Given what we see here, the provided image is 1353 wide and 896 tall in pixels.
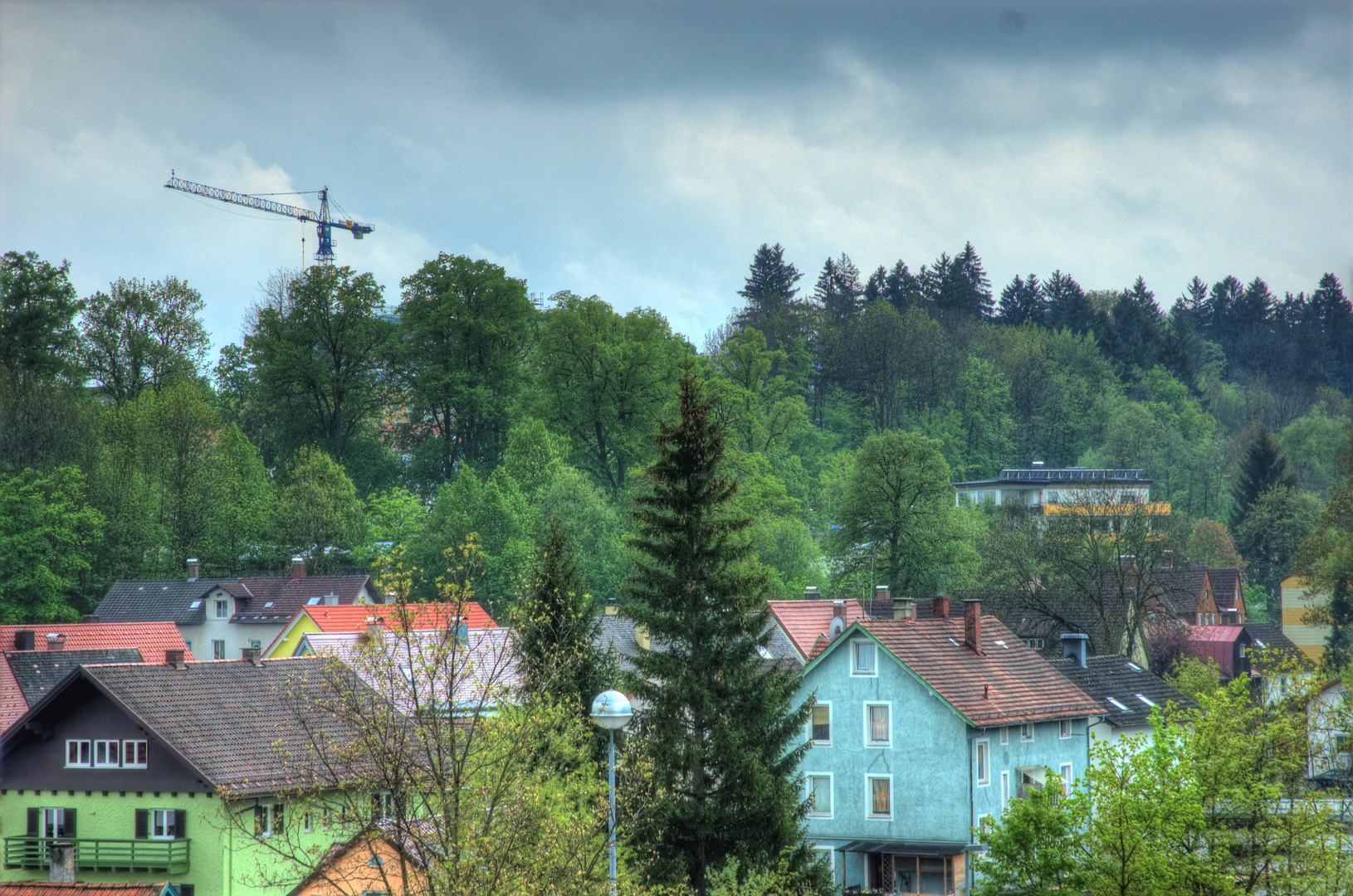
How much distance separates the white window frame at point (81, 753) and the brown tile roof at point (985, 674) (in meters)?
20.7

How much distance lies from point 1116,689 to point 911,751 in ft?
40.9

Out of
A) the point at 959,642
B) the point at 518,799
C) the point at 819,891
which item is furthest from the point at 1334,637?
the point at 518,799

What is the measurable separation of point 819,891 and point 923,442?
4487 cm

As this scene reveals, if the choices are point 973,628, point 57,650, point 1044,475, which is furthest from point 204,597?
point 1044,475

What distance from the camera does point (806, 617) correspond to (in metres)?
60.9

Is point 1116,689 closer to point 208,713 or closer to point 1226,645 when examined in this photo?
point 208,713

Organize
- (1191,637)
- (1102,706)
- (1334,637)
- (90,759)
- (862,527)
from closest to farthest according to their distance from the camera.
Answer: (90,759), (1102,706), (1334,637), (862,527), (1191,637)

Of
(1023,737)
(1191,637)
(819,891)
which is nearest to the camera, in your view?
(819,891)

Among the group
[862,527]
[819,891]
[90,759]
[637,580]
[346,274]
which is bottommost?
[819,891]

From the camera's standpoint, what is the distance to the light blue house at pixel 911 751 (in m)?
41.0

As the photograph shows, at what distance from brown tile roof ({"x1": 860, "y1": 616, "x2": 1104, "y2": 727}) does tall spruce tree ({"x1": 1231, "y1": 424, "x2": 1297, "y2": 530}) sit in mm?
60790

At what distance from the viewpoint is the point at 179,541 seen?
255 feet

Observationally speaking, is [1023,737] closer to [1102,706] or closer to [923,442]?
[1102,706]

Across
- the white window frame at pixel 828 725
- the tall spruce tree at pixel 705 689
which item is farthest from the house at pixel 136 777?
the white window frame at pixel 828 725
